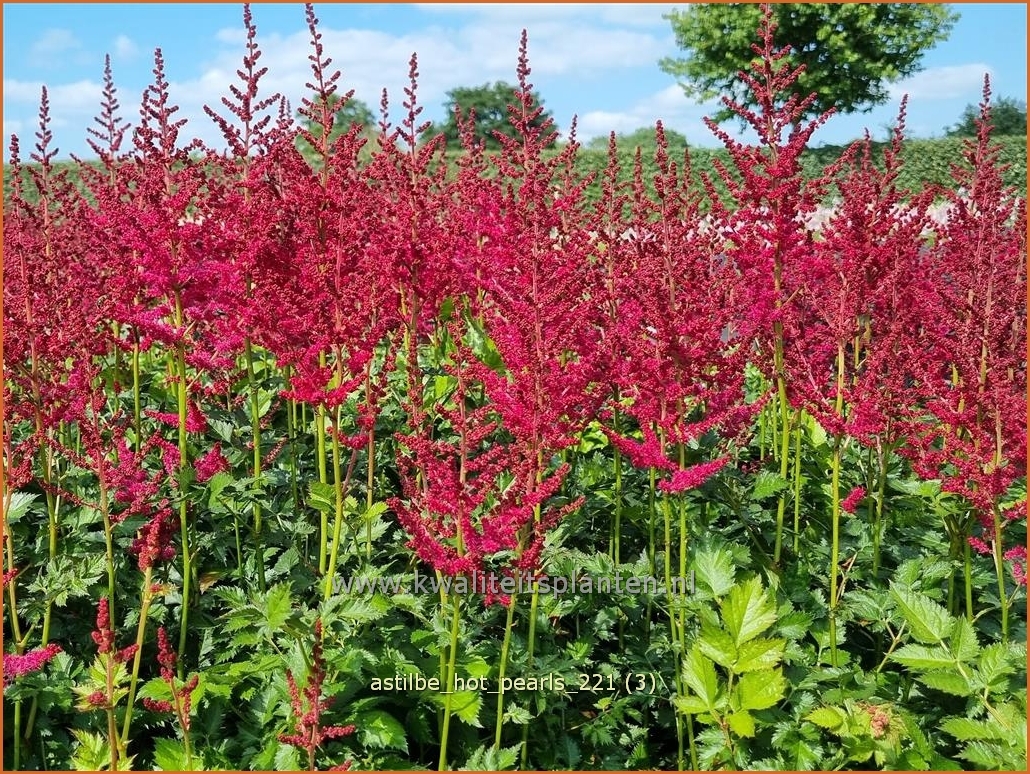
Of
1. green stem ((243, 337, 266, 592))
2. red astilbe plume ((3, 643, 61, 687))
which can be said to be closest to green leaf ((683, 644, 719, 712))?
green stem ((243, 337, 266, 592))

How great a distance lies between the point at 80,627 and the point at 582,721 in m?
2.43

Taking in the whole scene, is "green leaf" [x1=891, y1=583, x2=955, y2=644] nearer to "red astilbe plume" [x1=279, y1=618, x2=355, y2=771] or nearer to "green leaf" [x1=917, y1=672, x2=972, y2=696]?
"green leaf" [x1=917, y1=672, x2=972, y2=696]

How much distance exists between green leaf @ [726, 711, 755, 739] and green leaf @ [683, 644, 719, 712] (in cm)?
10

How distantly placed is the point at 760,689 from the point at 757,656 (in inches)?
5.0

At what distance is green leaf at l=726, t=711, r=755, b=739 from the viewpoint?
317 centimetres

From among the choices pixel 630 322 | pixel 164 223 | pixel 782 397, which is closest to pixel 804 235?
pixel 782 397

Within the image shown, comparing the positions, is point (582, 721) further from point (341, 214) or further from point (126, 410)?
point (126, 410)

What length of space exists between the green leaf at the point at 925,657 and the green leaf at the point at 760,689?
1.81 ft

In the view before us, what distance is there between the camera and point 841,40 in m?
34.7

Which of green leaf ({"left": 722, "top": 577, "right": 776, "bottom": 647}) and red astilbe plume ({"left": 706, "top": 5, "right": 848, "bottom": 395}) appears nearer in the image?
green leaf ({"left": 722, "top": 577, "right": 776, "bottom": 647})

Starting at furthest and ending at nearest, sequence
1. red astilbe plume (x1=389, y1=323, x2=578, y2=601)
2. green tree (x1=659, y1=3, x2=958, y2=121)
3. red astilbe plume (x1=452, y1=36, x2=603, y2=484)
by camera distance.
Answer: green tree (x1=659, y1=3, x2=958, y2=121)
red astilbe plume (x1=452, y1=36, x2=603, y2=484)
red astilbe plume (x1=389, y1=323, x2=578, y2=601)

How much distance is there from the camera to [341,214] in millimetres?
4004

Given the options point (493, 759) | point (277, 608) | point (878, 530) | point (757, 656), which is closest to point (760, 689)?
point (757, 656)

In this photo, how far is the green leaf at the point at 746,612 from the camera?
342 centimetres
